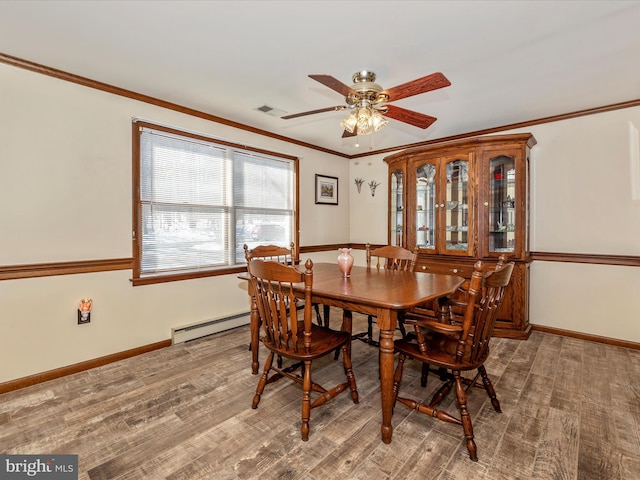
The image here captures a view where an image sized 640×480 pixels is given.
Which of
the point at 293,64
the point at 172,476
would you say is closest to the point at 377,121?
the point at 293,64

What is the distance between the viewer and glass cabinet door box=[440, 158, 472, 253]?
3623 mm

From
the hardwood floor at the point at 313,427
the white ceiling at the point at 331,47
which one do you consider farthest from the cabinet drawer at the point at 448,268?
the white ceiling at the point at 331,47

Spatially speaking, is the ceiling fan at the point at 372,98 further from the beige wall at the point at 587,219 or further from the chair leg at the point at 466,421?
the beige wall at the point at 587,219

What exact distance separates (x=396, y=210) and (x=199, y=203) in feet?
8.28

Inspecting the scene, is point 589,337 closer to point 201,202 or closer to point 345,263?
point 345,263

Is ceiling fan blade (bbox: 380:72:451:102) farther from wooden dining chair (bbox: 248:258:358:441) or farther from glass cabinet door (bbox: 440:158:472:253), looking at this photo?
glass cabinet door (bbox: 440:158:472:253)

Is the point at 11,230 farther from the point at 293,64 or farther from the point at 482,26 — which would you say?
the point at 482,26

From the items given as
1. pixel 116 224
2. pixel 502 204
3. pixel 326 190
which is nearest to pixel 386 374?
pixel 116 224

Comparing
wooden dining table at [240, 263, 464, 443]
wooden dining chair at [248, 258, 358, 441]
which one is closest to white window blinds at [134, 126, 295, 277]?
wooden dining table at [240, 263, 464, 443]

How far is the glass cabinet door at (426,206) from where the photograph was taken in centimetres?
389

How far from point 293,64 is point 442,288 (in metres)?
1.90

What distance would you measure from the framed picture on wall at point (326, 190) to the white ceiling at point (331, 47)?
1.75 meters

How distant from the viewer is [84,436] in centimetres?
182

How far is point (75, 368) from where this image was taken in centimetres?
258
